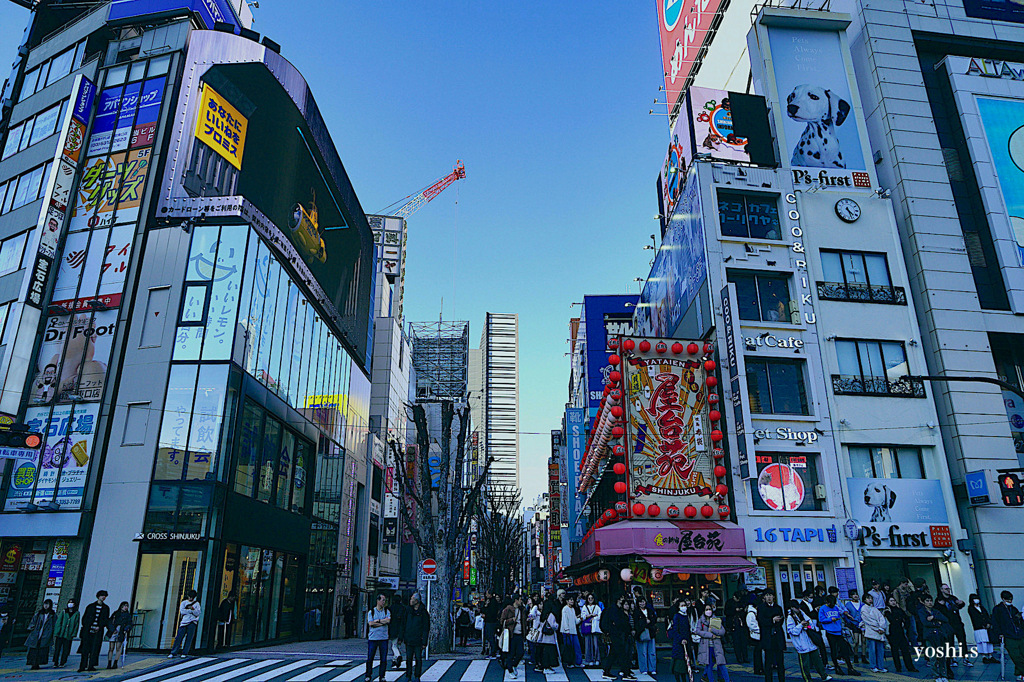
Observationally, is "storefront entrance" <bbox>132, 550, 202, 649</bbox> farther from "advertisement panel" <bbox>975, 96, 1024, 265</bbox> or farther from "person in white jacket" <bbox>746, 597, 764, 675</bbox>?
"advertisement panel" <bbox>975, 96, 1024, 265</bbox>

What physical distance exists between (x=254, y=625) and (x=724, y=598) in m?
17.6

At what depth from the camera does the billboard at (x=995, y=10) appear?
105 feet

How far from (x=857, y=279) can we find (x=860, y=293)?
27.7 inches

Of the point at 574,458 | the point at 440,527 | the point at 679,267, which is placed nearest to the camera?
the point at 440,527

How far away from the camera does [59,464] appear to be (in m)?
23.3

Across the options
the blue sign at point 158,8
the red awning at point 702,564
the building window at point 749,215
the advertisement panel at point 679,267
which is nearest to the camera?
the red awning at point 702,564

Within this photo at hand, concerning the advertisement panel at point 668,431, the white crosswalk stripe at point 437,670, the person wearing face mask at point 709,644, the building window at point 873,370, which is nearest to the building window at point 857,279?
the building window at point 873,370

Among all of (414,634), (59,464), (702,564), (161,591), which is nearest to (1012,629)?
(702,564)

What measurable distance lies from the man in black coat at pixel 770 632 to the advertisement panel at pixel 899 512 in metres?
11.8

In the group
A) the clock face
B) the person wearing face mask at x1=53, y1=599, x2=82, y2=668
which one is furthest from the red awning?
the person wearing face mask at x1=53, y1=599, x2=82, y2=668

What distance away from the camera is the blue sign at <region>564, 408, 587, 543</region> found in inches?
2048

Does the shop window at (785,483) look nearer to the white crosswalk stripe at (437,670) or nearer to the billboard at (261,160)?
the white crosswalk stripe at (437,670)

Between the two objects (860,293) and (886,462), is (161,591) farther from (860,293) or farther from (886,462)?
(860,293)

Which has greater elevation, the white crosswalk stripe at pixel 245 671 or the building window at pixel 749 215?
the building window at pixel 749 215
